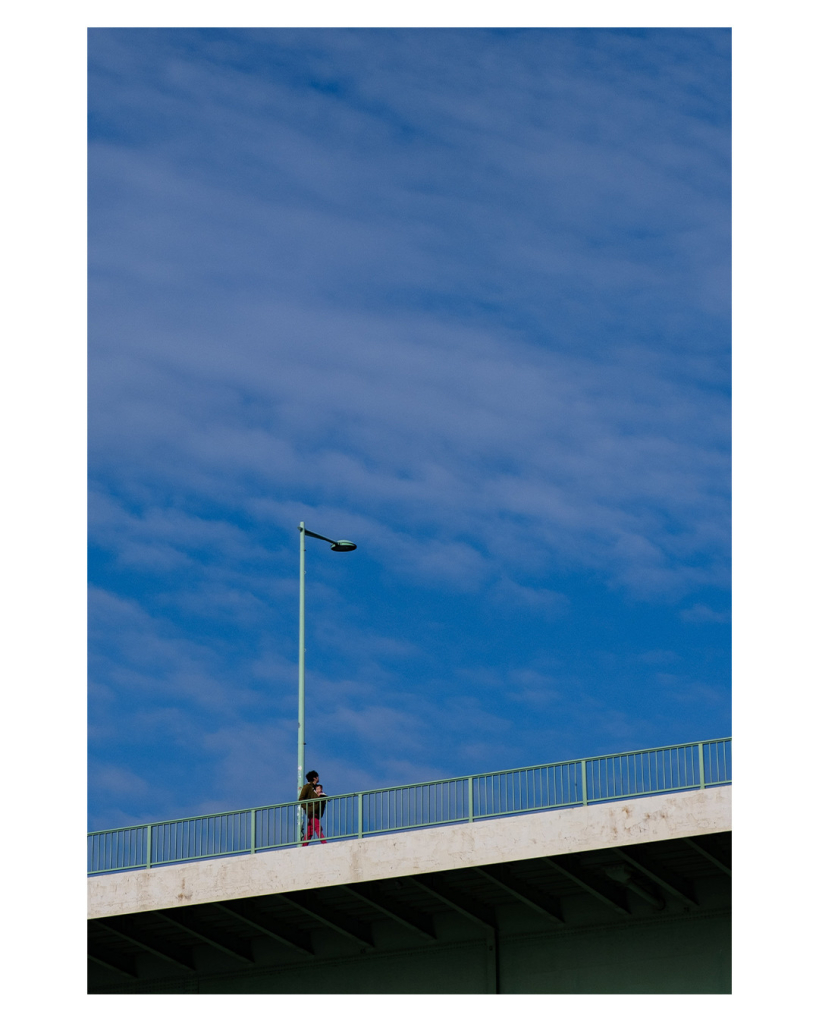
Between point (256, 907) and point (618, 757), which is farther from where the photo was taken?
point (256, 907)

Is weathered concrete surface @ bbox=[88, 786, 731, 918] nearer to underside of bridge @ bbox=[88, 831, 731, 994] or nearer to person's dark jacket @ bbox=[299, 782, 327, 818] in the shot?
underside of bridge @ bbox=[88, 831, 731, 994]

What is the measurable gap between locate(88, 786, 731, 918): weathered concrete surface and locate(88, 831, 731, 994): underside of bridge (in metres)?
0.34

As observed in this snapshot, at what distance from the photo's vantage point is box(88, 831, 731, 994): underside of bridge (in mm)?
25469

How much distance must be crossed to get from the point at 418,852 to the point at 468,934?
275cm

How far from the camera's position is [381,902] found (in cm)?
2725

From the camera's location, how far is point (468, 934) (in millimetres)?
27828

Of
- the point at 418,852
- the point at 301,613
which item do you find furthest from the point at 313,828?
the point at 301,613

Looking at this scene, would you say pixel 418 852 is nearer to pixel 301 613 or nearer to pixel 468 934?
pixel 468 934

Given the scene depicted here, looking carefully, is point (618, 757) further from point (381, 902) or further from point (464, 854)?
point (381, 902)

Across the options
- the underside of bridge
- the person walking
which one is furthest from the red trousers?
the underside of bridge

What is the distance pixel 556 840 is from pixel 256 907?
6.44m
